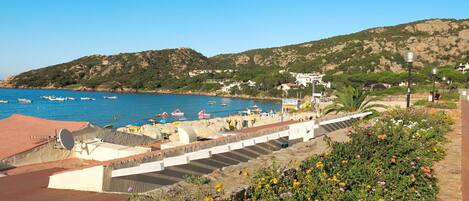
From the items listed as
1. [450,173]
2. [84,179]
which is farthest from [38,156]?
[450,173]

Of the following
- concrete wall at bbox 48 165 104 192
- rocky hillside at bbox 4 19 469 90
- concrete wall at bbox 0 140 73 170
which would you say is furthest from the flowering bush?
rocky hillside at bbox 4 19 469 90

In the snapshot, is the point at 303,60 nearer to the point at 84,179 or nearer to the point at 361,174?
the point at 84,179

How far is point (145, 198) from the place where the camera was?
387 cm

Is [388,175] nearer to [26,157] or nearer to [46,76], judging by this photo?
[26,157]

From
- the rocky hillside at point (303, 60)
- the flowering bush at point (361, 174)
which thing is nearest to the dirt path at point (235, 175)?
the flowering bush at point (361, 174)

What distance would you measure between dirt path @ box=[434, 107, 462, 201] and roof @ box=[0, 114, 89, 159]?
371 inches

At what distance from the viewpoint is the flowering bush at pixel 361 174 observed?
4.09m

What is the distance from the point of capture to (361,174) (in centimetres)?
479

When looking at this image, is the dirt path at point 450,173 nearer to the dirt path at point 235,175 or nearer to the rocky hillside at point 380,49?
the dirt path at point 235,175

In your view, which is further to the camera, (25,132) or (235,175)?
(25,132)

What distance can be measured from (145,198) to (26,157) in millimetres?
7980

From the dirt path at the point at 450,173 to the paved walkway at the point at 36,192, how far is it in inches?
158

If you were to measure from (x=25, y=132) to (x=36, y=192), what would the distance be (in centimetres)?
615

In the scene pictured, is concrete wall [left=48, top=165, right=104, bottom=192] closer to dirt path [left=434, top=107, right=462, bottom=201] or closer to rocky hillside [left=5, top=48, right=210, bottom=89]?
dirt path [left=434, top=107, right=462, bottom=201]
